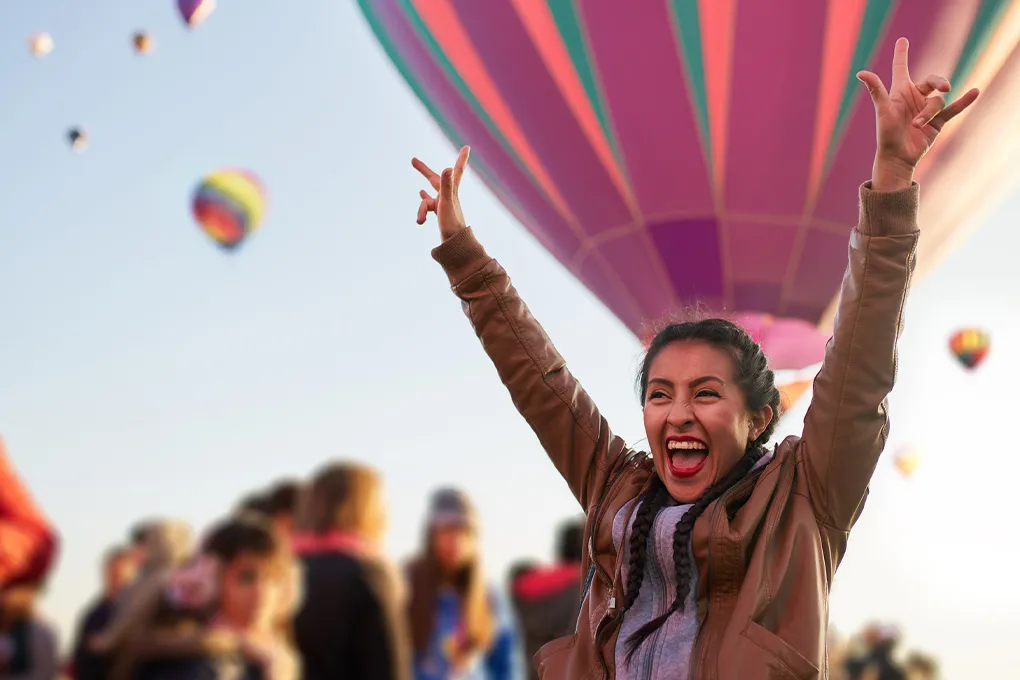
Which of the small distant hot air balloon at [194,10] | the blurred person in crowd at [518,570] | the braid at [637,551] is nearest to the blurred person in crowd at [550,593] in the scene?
the blurred person in crowd at [518,570]

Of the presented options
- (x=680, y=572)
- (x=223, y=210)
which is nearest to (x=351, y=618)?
(x=680, y=572)

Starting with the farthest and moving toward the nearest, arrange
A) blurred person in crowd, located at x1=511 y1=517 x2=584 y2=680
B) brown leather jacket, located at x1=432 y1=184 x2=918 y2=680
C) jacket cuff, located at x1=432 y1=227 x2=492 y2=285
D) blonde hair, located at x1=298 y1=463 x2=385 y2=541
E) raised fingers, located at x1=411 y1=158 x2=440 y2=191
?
1. blurred person in crowd, located at x1=511 y1=517 x2=584 y2=680
2. blonde hair, located at x1=298 y1=463 x2=385 y2=541
3. raised fingers, located at x1=411 y1=158 x2=440 y2=191
4. jacket cuff, located at x1=432 y1=227 x2=492 y2=285
5. brown leather jacket, located at x1=432 y1=184 x2=918 y2=680

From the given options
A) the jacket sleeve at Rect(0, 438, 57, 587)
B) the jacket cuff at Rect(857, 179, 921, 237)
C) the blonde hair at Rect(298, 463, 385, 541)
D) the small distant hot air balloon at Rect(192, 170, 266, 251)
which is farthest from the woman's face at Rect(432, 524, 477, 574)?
the small distant hot air balloon at Rect(192, 170, 266, 251)

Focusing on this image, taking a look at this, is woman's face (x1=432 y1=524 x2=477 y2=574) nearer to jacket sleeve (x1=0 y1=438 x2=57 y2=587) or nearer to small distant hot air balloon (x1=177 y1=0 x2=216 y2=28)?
jacket sleeve (x1=0 y1=438 x2=57 y2=587)

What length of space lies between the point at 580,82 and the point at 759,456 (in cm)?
640

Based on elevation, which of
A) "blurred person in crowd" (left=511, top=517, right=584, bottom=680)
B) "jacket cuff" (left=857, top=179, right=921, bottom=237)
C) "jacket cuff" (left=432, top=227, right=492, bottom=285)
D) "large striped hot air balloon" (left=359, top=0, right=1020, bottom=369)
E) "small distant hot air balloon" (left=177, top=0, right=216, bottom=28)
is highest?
"small distant hot air balloon" (left=177, top=0, right=216, bottom=28)

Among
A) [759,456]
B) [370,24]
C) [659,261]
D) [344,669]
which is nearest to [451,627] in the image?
[344,669]

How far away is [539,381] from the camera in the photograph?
2.38 metres

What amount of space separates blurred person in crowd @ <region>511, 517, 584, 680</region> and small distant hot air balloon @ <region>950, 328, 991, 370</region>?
9.02m

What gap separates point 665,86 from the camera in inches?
326

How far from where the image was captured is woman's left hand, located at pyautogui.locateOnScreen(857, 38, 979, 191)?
2.12 metres

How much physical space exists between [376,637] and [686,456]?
6.24 ft

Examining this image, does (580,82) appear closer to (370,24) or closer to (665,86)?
(665,86)

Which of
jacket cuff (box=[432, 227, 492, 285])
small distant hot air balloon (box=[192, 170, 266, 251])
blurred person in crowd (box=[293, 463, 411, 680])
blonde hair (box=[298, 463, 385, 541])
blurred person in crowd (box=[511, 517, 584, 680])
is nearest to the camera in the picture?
jacket cuff (box=[432, 227, 492, 285])
